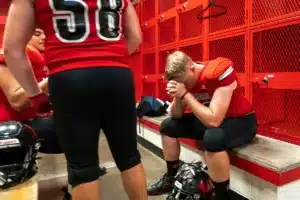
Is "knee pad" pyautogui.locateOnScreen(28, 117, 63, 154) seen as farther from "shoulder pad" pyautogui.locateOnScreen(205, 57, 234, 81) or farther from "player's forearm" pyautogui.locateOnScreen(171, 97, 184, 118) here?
"shoulder pad" pyautogui.locateOnScreen(205, 57, 234, 81)

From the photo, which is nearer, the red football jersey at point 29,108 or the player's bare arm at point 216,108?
the player's bare arm at point 216,108

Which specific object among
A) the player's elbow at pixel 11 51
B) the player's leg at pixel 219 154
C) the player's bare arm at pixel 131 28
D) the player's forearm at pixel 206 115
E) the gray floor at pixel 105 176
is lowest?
the gray floor at pixel 105 176

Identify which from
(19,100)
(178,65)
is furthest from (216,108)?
(19,100)

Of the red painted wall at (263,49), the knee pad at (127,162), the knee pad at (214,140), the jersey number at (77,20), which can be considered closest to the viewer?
the jersey number at (77,20)

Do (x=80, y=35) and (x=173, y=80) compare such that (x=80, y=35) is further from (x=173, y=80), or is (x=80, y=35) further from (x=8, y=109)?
(x=8, y=109)

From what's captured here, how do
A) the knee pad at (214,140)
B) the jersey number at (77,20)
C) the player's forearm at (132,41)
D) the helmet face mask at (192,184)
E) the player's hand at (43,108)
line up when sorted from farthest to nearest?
the helmet face mask at (192,184)
the knee pad at (214,140)
the player's hand at (43,108)
the player's forearm at (132,41)
the jersey number at (77,20)

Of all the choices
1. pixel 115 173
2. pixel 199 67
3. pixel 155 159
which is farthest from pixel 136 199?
pixel 155 159

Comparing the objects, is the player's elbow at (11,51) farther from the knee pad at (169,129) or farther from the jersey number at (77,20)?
the knee pad at (169,129)

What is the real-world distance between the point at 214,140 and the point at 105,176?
3.44ft

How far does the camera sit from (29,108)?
174 cm

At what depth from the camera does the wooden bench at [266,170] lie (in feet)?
4.69

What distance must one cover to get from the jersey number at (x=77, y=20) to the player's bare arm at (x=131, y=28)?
0.15 meters

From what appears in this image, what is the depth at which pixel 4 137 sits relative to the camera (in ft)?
4.65

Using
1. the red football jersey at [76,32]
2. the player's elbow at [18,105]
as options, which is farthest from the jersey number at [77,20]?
the player's elbow at [18,105]
